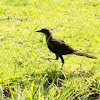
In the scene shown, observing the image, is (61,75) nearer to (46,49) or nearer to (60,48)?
(60,48)

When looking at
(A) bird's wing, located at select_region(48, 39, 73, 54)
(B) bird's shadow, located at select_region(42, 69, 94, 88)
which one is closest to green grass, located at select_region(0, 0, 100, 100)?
(B) bird's shadow, located at select_region(42, 69, 94, 88)

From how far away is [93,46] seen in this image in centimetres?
712

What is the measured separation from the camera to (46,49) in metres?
6.89

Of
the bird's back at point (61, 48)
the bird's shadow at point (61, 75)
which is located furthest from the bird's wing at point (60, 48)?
the bird's shadow at point (61, 75)

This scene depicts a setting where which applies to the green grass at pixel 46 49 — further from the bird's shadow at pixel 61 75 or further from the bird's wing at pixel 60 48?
the bird's wing at pixel 60 48

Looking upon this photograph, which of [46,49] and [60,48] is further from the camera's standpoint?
[46,49]

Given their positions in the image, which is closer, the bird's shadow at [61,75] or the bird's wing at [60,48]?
the bird's shadow at [61,75]

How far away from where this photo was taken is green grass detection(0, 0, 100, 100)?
16.1 ft

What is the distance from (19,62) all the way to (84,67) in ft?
4.09

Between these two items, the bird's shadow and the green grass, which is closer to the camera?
the green grass

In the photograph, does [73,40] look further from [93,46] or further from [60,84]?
[60,84]

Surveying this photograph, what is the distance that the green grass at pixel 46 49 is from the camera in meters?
4.91

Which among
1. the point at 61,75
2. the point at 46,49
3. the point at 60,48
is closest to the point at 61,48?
the point at 60,48

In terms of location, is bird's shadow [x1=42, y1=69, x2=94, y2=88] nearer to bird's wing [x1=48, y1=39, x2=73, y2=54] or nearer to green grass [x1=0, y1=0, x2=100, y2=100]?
green grass [x1=0, y1=0, x2=100, y2=100]
